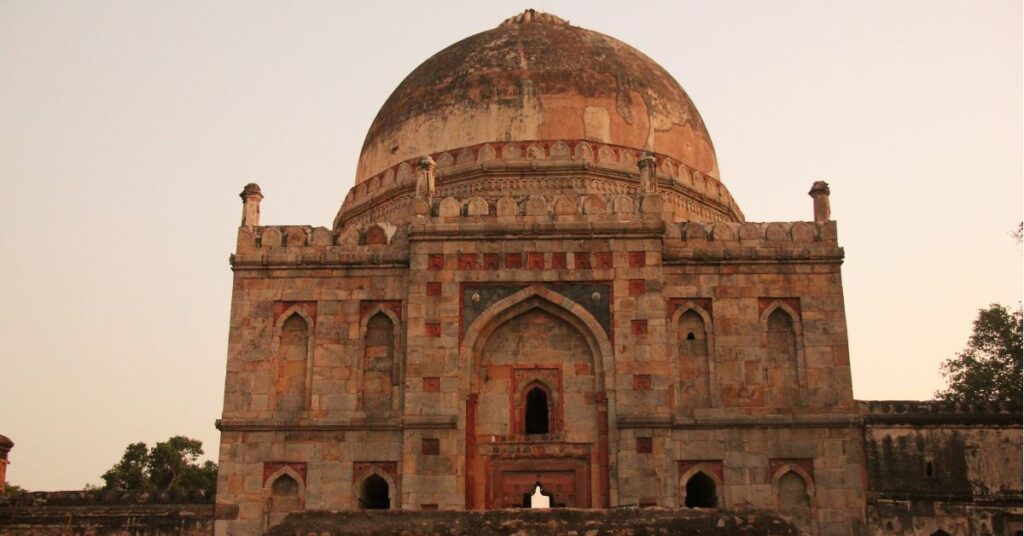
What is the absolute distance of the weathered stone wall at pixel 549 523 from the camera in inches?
380

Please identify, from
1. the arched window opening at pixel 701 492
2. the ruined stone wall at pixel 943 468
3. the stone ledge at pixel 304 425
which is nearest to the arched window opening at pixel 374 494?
the stone ledge at pixel 304 425

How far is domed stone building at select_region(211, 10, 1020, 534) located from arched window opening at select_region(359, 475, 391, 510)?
2.2 inches

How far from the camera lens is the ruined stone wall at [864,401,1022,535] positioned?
49.4ft

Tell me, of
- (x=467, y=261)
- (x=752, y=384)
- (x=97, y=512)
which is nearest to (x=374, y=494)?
(x=467, y=261)

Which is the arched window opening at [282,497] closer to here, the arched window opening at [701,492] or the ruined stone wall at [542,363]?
the ruined stone wall at [542,363]

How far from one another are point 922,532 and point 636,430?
4.21 m

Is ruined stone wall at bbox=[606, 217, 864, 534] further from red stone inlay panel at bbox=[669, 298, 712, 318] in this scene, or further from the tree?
the tree

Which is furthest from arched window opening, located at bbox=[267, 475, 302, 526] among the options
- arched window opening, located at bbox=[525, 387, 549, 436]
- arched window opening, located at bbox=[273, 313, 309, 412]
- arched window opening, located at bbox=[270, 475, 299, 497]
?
arched window opening, located at bbox=[525, 387, 549, 436]

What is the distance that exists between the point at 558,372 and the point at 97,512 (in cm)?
721

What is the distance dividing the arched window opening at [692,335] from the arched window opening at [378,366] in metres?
4.21

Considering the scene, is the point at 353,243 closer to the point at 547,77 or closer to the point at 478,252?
the point at 478,252

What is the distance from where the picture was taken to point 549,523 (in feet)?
31.8

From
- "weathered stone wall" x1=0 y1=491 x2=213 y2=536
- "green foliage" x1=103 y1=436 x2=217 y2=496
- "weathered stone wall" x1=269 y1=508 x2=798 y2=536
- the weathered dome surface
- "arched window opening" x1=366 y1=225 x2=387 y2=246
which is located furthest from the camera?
"green foliage" x1=103 y1=436 x2=217 y2=496

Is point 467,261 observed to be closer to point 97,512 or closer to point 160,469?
point 97,512
